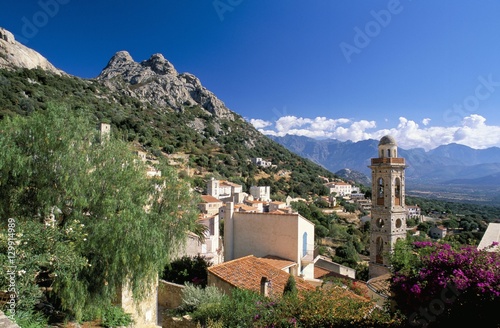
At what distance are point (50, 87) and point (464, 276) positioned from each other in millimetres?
84043

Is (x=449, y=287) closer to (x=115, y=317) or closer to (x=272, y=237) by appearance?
(x=115, y=317)

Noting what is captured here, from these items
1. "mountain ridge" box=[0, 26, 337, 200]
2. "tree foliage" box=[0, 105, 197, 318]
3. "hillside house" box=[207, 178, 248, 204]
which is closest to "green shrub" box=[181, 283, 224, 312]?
"tree foliage" box=[0, 105, 197, 318]

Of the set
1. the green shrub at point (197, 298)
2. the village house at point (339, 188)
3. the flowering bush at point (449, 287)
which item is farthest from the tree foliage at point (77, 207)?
the village house at point (339, 188)

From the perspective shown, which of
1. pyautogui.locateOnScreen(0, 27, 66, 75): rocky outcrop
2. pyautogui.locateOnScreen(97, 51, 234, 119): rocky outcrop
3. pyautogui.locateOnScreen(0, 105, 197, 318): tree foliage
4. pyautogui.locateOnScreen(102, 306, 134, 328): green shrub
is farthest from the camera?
pyautogui.locateOnScreen(97, 51, 234, 119): rocky outcrop

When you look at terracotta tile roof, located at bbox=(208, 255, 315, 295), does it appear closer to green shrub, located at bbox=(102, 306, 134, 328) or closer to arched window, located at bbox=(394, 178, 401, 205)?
green shrub, located at bbox=(102, 306, 134, 328)

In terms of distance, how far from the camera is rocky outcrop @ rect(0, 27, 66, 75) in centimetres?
7650

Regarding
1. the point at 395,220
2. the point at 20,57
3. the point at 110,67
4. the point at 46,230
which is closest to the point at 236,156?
the point at 20,57

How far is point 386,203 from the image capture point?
2230 centimetres

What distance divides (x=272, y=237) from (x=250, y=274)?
4.17 meters

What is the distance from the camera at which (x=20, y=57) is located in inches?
3223

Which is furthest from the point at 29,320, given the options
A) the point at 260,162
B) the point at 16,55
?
the point at 16,55

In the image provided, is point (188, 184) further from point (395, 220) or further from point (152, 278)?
point (395, 220)

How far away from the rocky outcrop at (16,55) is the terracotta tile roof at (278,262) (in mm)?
86713

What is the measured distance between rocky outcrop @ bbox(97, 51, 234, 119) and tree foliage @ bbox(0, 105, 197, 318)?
107 metres
